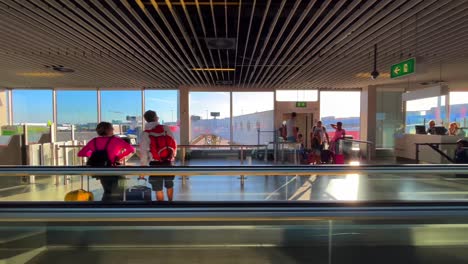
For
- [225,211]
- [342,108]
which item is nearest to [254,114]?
[342,108]

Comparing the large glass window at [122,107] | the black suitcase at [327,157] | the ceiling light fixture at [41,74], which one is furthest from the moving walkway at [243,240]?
the large glass window at [122,107]

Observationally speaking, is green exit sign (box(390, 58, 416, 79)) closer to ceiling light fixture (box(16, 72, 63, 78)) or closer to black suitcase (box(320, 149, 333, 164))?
black suitcase (box(320, 149, 333, 164))

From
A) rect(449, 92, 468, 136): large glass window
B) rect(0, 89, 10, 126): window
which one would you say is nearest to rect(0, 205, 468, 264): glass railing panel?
rect(449, 92, 468, 136): large glass window

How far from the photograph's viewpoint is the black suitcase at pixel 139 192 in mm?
3581

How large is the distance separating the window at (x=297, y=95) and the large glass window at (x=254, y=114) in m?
0.45

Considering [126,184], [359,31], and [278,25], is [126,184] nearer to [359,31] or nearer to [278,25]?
[278,25]

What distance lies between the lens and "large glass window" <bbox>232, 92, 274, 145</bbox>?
48.5ft

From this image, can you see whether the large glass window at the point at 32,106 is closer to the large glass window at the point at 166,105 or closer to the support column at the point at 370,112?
the large glass window at the point at 166,105

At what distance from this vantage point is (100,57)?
7910 millimetres

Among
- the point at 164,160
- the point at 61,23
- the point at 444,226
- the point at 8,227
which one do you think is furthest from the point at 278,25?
the point at 8,227

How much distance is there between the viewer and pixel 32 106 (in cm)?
1462

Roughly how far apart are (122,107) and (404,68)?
40.6ft

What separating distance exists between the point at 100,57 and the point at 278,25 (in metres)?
4.86

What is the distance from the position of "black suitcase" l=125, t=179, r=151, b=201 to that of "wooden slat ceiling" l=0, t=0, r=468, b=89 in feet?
9.13
